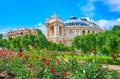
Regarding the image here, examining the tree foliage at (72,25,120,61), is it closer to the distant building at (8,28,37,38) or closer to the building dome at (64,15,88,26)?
the distant building at (8,28,37,38)

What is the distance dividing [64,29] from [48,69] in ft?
274

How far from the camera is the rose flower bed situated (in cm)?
855

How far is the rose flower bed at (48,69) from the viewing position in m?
8.55

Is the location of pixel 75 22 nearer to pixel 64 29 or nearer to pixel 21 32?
pixel 64 29

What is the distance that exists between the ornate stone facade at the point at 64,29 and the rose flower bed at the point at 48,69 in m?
74.1

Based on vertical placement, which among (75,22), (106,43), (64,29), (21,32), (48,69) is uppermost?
(75,22)

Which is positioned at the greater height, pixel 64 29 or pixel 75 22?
pixel 75 22

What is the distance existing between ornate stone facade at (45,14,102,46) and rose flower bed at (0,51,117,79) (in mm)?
74059

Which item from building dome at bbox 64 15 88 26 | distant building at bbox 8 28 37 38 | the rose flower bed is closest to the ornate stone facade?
building dome at bbox 64 15 88 26

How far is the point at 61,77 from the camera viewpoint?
31.4 feet

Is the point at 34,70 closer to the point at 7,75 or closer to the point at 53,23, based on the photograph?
the point at 7,75

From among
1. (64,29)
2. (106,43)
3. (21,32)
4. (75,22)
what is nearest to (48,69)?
(106,43)

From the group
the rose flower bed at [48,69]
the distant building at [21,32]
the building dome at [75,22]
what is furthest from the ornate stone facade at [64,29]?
the rose flower bed at [48,69]

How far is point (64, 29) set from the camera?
9281 centimetres
